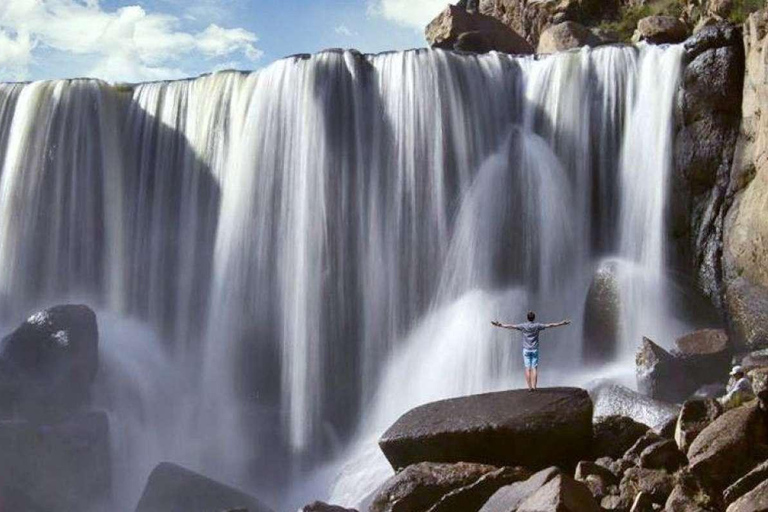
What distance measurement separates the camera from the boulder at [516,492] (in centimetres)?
1152

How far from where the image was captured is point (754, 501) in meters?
10.4

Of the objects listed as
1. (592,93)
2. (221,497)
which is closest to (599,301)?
(592,93)

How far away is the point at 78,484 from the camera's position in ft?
64.8

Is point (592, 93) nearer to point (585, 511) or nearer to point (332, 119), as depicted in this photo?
point (332, 119)

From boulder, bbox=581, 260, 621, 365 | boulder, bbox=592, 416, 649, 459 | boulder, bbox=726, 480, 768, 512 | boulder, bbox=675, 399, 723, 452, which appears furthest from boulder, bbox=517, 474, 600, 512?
boulder, bbox=581, 260, 621, 365

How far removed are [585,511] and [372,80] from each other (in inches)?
680

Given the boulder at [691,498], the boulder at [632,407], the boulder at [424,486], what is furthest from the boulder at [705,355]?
the boulder at [691,498]

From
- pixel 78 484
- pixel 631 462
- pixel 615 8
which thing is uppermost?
pixel 615 8

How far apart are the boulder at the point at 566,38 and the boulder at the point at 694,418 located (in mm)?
22185

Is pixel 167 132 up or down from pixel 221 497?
up

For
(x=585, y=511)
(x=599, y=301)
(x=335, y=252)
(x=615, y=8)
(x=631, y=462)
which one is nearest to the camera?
(x=585, y=511)

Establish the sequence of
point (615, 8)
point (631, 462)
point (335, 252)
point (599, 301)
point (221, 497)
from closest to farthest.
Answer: point (631, 462)
point (221, 497)
point (599, 301)
point (335, 252)
point (615, 8)

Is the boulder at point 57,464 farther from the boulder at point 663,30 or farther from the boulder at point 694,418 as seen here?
the boulder at point 663,30

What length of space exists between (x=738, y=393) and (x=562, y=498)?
478 cm
